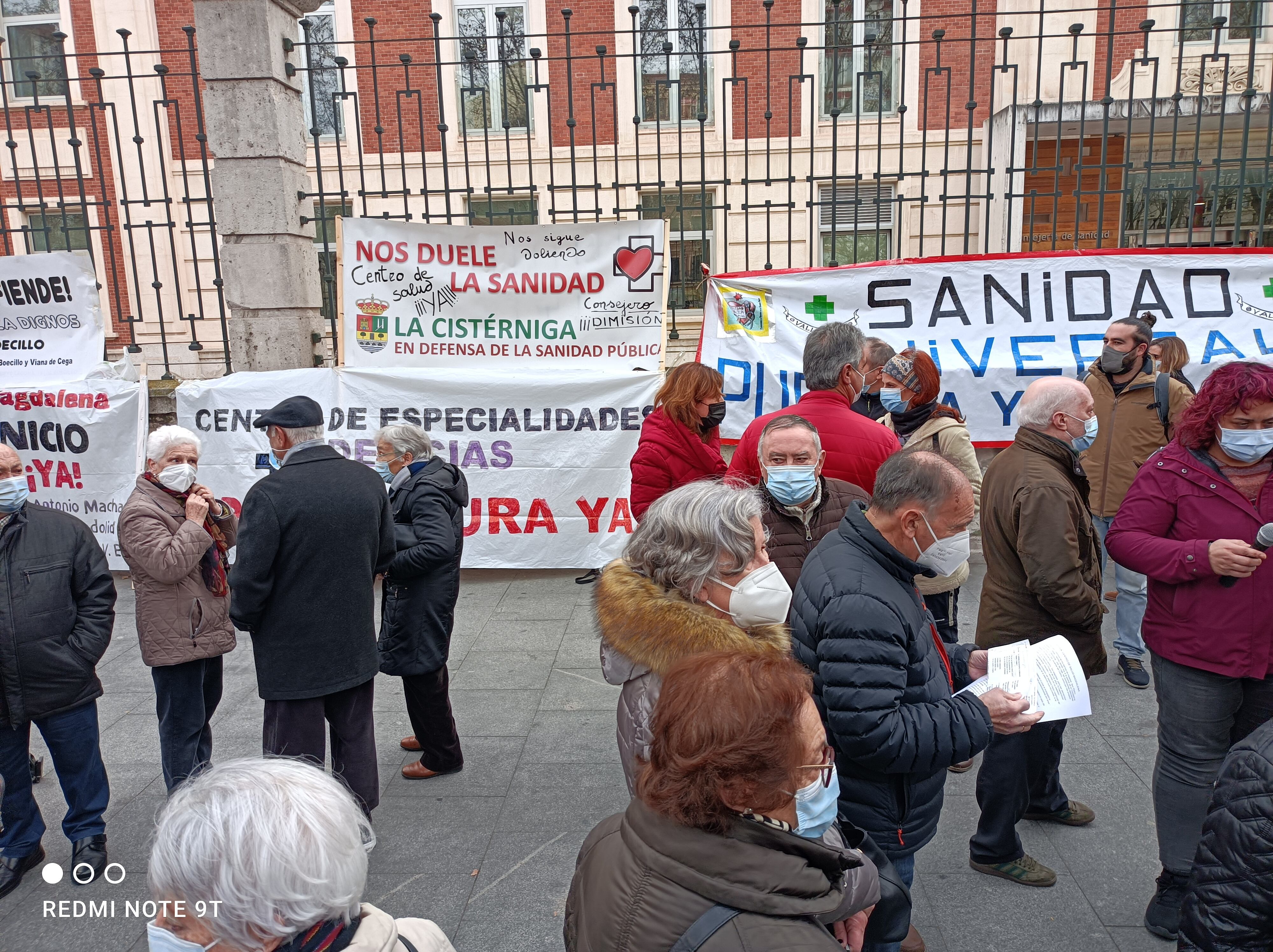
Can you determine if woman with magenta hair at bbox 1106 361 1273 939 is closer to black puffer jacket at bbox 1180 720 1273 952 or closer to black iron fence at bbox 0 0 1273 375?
black puffer jacket at bbox 1180 720 1273 952

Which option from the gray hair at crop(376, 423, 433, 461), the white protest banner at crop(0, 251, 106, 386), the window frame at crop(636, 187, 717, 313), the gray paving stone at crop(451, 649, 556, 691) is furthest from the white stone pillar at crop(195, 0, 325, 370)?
the gray hair at crop(376, 423, 433, 461)

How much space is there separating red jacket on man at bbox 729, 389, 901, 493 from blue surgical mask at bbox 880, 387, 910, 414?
0.51 m

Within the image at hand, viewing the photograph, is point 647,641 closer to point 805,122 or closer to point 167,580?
point 167,580

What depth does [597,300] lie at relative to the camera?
662 cm

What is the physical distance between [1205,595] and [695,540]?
5.73 ft

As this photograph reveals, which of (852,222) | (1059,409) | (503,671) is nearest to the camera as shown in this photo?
(1059,409)

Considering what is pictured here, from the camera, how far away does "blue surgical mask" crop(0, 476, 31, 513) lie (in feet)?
10.4

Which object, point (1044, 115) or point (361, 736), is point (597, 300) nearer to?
point (361, 736)

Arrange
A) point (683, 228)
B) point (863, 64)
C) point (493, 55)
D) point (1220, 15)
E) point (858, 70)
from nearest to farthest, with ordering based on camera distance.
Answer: point (683, 228) < point (1220, 15) < point (858, 70) < point (863, 64) < point (493, 55)

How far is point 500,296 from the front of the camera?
6672 mm

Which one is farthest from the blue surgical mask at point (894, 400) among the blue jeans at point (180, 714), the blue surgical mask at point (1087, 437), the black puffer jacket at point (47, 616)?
the black puffer jacket at point (47, 616)

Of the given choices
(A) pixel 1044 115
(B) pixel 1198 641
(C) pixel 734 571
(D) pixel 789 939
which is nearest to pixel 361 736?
(C) pixel 734 571

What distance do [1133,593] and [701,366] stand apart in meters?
2.73

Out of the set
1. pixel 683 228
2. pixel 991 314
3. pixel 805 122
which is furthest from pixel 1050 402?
pixel 805 122
